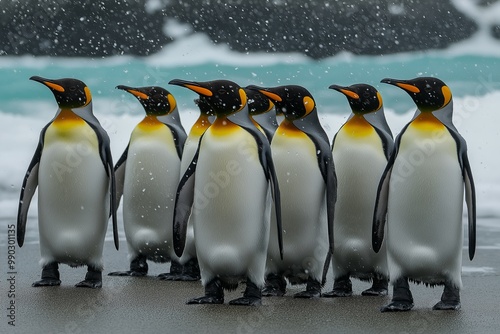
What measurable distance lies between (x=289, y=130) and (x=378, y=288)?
106cm

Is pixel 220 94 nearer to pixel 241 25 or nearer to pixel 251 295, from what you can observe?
pixel 251 295

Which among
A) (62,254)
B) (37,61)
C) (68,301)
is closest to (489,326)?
(68,301)

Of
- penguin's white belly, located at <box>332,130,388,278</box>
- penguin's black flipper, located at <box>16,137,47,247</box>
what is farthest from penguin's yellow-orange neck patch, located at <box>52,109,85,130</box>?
penguin's white belly, located at <box>332,130,388,278</box>

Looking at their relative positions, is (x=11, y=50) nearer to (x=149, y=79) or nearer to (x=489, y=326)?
(x=149, y=79)

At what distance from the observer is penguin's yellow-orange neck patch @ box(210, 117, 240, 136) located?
16.2 feet

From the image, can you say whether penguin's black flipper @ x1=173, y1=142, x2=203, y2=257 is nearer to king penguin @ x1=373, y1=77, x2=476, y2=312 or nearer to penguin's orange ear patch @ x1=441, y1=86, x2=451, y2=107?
king penguin @ x1=373, y1=77, x2=476, y2=312

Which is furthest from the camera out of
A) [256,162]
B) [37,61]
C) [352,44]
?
[352,44]

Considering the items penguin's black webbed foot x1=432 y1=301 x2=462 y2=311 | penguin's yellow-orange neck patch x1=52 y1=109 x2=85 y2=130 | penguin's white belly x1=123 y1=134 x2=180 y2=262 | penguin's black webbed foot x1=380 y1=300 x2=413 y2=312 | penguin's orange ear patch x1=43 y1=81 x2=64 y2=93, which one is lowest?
penguin's black webbed foot x1=432 y1=301 x2=462 y2=311

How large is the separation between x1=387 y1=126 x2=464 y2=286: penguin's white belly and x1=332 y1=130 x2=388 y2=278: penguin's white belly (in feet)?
2.14

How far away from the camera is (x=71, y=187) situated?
18.3ft

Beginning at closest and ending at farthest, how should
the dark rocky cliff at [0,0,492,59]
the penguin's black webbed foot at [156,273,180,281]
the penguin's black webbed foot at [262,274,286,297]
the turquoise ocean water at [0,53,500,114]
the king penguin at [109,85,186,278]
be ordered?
the penguin's black webbed foot at [262,274,286,297] → the penguin's black webbed foot at [156,273,180,281] → the king penguin at [109,85,186,278] → the turquoise ocean water at [0,53,500,114] → the dark rocky cliff at [0,0,492,59]

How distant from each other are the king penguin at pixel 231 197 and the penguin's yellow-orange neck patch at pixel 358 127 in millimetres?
848

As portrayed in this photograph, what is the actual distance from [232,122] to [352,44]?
23.2 m

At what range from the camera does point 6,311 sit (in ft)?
15.2
